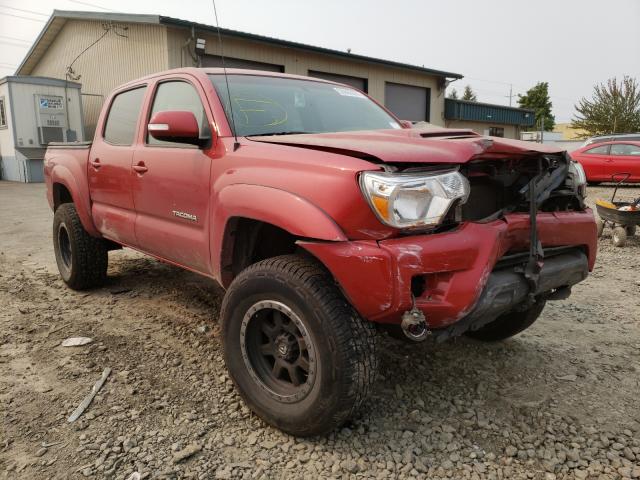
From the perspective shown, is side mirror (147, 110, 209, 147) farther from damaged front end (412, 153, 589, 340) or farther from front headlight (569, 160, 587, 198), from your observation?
front headlight (569, 160, 587, 198)

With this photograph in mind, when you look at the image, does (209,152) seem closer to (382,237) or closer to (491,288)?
(382,237)

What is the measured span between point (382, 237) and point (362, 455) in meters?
1.02

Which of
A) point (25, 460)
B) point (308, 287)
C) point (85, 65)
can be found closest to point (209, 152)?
point (308, 287)

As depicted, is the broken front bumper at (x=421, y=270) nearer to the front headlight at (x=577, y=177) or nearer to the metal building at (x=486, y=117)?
the front headlight at (x=577, y=177)

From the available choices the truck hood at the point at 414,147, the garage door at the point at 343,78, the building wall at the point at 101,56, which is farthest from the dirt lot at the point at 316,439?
the garage door at the point at 343,78

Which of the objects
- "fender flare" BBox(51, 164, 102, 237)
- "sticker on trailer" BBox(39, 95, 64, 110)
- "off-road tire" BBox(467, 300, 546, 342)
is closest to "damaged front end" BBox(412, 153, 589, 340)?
"off-road tire" BBox(467, 300, 546, 342)

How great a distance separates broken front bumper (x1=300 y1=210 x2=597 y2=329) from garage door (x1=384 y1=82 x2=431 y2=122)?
18025 mm

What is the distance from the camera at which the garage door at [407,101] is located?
784 inches

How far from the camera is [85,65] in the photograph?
723 inches

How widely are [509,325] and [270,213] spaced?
6.35ft

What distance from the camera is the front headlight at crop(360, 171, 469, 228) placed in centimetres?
203

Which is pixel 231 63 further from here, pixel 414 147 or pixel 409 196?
pixel 409 196

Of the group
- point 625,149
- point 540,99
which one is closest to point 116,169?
point 625,149

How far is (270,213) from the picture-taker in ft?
7.68
